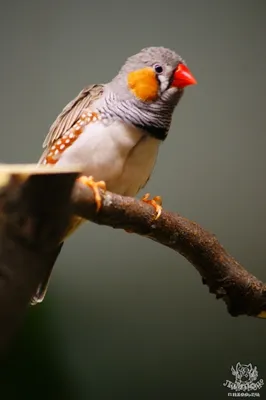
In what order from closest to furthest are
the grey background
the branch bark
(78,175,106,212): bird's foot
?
the branch bark < (78,175,106,212): bird's foot < the grey background

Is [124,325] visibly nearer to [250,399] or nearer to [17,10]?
[250,399]

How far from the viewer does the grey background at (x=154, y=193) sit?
1.23 m

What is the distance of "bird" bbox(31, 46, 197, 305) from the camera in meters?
0.88

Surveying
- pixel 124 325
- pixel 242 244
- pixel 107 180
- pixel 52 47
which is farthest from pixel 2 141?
pixel 242 244

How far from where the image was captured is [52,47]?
4.15 ft

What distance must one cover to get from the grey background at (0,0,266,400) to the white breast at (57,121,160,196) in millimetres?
377

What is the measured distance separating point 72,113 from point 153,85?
0.54 ft

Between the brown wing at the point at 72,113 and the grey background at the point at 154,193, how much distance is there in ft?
0.98

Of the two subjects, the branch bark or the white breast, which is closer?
the branch bark

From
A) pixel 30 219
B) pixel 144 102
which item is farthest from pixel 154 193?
pixel 30 219

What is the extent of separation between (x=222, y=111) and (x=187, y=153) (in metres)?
0.15

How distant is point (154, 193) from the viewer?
4.21 feet

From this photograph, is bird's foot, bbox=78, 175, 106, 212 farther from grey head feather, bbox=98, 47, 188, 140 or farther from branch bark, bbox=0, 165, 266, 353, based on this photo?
grey head feather, bbox=98, 47, 188, 140

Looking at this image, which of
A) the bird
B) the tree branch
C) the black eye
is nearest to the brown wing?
the bird
